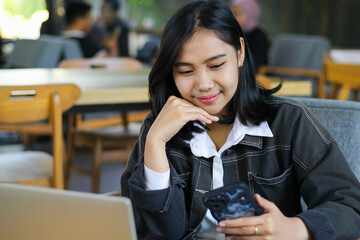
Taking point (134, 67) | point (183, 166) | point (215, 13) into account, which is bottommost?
point (134, 67)

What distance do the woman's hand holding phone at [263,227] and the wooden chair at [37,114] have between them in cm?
127

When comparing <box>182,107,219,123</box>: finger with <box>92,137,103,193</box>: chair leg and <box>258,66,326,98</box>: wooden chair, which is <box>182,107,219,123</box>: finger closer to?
<box>92,137,103,193</box>: chair leg

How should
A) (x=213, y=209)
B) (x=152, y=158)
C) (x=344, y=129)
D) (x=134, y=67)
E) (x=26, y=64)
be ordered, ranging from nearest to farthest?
1. (x=213, y=209)
2. (x=152, y=158)
3. (x=344, y=129)
4. (x=134, y=67)
5. (x=26, y=64)

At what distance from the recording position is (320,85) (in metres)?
4.66

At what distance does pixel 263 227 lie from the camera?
1.05 m

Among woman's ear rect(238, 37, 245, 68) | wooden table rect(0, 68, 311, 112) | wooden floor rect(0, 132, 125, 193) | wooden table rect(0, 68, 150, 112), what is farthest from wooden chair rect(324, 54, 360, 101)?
woman's ear rect(238, 37, 245, 68)

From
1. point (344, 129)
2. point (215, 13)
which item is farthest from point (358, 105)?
point (215, 13)

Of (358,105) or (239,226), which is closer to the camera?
(239,226)

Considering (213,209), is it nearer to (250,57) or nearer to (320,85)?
(250,57)

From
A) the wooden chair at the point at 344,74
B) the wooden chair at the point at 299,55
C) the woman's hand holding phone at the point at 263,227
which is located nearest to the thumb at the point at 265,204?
the woman's hand holding phone at the point at 263,227

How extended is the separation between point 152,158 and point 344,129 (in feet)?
1.72

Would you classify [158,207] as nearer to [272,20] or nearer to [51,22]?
[51,22]

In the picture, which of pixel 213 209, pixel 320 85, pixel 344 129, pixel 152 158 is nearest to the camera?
pixel 213 209

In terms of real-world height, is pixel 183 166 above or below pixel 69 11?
above
